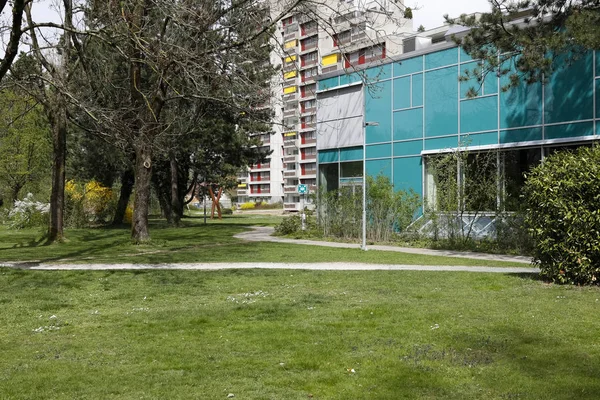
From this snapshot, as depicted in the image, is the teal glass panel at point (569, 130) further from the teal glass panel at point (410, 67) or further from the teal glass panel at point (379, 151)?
the teal glass panel at point (379, 151)

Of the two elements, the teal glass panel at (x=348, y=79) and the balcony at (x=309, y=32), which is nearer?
the balcony at (x=309, y=32)

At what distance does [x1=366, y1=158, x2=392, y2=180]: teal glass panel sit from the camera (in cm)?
→ 2691

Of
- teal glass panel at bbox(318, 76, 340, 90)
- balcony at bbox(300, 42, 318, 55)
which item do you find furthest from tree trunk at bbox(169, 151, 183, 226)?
balcony at bbox(300, 42, 318, 55)

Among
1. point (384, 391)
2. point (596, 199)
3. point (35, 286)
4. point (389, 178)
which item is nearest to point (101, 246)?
point (35, 286)

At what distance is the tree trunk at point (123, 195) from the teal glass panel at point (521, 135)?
21.5 metres

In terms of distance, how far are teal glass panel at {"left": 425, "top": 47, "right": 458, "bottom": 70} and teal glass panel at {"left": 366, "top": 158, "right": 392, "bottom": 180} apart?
4540 millimetres

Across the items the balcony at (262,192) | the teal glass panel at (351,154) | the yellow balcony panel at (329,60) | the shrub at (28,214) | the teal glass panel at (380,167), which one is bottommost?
the shrub at (28,214)

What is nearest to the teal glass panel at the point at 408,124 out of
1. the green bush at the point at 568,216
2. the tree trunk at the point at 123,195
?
the green bush at the point at 568,216

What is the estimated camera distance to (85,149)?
3506 cm

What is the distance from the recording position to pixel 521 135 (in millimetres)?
21406

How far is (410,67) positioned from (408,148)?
352 centimetres

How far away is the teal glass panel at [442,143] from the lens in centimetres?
2395

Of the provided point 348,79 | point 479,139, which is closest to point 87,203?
point 348,79

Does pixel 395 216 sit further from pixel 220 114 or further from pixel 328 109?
pixel 220 114
